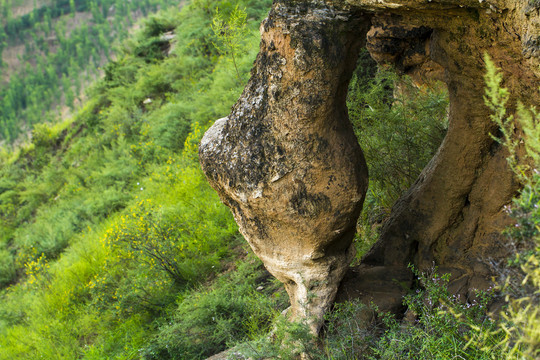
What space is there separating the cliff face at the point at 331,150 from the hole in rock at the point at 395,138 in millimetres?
994

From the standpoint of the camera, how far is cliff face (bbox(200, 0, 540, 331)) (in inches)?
125

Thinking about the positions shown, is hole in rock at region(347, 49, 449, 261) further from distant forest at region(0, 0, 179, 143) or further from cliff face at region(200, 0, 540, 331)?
distant forest at region(0, 0, 179, 143)

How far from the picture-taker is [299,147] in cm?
332

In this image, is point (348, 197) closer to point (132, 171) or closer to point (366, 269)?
point (366, 269)

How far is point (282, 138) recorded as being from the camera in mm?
3348

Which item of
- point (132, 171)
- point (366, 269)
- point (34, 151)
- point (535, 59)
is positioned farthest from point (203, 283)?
point (34, 151)

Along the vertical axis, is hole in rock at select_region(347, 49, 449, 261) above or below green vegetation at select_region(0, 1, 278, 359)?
above

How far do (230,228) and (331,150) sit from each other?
381 cm

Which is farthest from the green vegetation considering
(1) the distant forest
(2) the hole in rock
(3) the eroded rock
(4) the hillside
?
(1) the distant forest

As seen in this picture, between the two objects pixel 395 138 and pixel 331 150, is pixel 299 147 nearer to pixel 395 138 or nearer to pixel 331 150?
pixel 331 150

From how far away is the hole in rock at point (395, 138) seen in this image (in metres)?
4.86

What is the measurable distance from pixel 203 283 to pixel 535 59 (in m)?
4.81

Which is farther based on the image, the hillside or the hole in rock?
the hole in rock

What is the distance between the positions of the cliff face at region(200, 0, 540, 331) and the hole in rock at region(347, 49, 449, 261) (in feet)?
3.26
